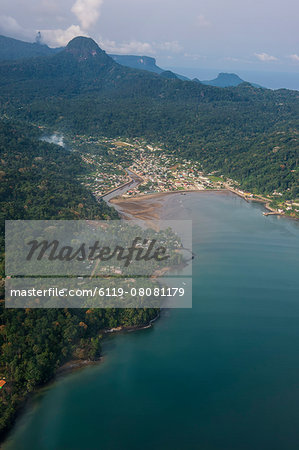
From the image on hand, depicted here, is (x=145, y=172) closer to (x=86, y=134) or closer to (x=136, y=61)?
(x=86, y=134)

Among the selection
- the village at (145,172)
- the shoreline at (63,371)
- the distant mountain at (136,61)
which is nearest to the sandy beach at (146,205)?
the village at (145,172)

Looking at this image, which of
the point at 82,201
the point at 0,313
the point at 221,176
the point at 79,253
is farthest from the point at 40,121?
the point at 0,313

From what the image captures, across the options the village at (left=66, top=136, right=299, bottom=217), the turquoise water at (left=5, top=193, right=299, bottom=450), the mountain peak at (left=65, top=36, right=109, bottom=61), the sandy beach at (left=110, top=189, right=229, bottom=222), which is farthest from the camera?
the mountain peak at (left=65, top=36, right=109, bottom=61)

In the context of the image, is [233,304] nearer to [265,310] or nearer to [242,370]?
[265,310]

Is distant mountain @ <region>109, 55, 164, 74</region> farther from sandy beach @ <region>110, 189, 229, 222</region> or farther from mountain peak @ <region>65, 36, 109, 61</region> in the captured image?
sandy beach @ <region>110, 189, 229, 222</region>

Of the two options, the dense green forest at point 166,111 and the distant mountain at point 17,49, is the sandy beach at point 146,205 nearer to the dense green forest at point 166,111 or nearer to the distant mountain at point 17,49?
the dense green forest at point 166,111

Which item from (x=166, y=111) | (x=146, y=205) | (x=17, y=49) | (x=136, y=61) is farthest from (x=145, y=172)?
(x=136, y=61)

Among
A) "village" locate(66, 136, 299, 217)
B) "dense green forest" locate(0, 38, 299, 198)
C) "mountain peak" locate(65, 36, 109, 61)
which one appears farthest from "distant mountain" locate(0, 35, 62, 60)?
"village" locate(66, 136, 299, 217)
